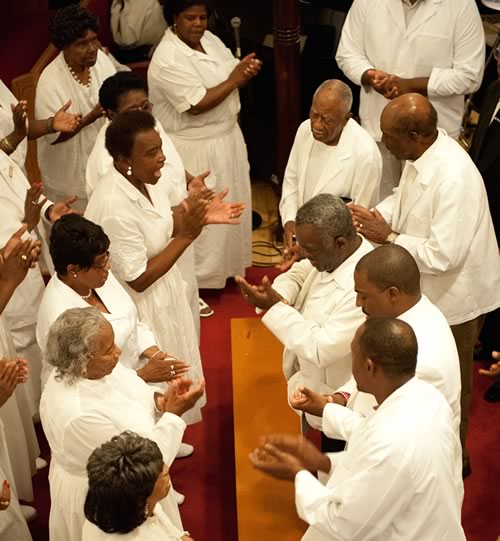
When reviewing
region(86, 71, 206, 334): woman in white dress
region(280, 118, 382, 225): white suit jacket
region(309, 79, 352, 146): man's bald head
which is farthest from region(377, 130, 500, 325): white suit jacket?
region(86, 71, 206, 334): woman in white dress

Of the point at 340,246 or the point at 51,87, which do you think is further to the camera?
the point at 51,87

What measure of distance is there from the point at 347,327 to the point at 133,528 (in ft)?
4.27

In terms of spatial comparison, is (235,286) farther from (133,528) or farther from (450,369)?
(133,528)

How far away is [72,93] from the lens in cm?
538

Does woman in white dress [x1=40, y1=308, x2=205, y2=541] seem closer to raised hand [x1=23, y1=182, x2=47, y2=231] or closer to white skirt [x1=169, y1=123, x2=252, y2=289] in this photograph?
raised hand [x1=23, y1=182, x2=47, y2=231]

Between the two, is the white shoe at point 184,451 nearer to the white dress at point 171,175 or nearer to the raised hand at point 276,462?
the white dress at point 171,175

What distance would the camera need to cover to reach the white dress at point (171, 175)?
4.47 meters

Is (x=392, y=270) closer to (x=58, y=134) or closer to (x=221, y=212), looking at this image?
(x=221, y=212)

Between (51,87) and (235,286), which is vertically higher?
(51,87)

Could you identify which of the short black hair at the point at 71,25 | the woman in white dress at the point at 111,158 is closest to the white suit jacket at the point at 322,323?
the woman in white dress at the point at 111,158

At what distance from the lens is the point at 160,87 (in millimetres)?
5453

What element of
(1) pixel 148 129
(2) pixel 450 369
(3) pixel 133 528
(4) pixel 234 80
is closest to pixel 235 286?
(4) pixel 234 80

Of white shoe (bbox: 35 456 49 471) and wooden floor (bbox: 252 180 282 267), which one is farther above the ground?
white shoe (bbox: 35 456 49 471)

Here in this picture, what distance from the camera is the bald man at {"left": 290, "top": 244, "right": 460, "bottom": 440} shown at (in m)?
3.17
